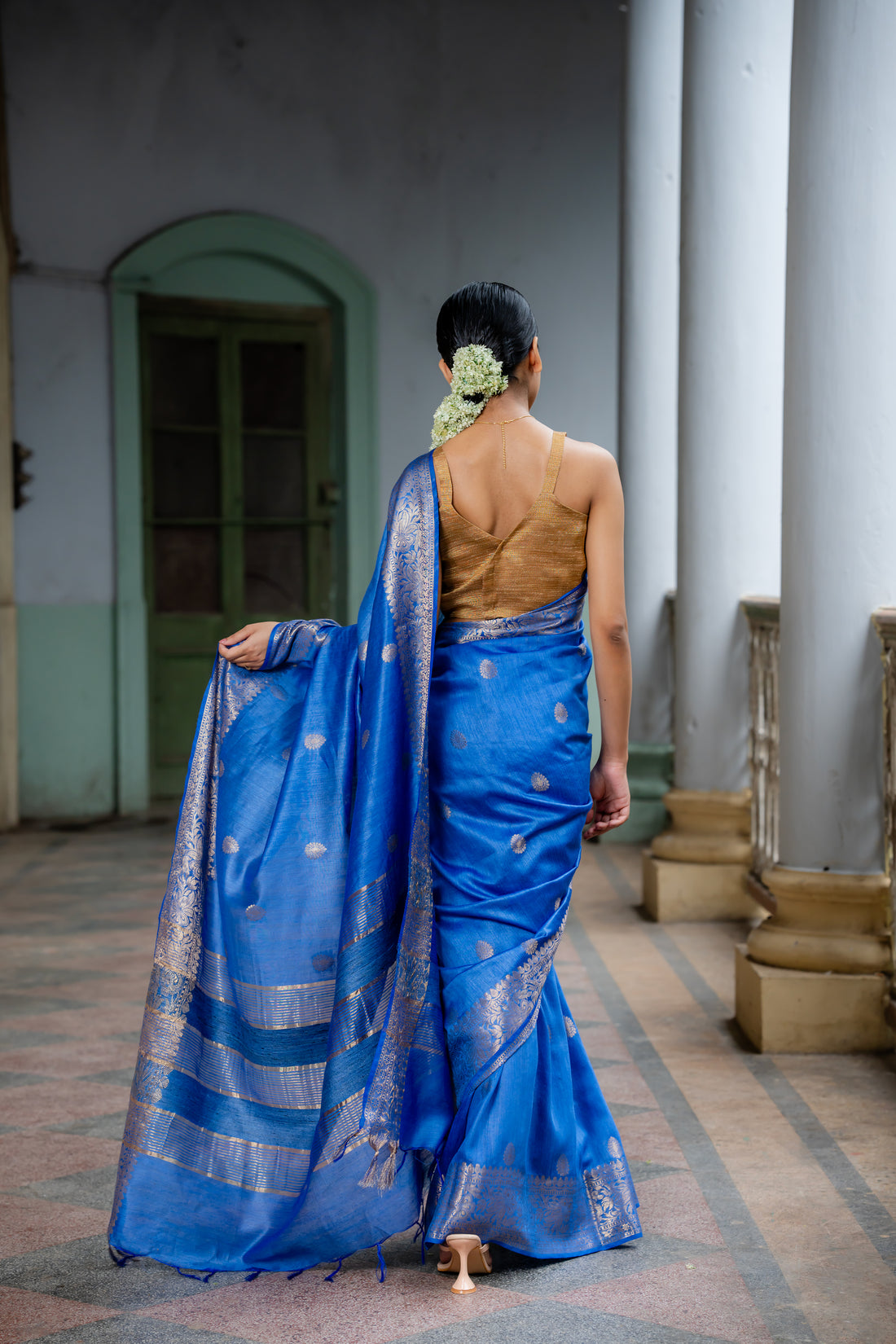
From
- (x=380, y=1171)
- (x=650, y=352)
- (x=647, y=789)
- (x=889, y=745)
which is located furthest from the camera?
(x=647, y=789)

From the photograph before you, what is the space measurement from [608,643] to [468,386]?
48 centimetres

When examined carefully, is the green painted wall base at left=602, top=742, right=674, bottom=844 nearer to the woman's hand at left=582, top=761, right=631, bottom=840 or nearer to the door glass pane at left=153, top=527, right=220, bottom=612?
the door glass pane at left=153, top=527, right=220, bottom=612

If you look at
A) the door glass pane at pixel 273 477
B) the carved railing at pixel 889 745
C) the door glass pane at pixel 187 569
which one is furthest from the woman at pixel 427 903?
the door glass pane at pixel 273 477

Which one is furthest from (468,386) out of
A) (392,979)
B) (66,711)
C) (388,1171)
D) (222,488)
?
(222,488)

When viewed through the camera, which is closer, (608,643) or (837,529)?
(608,643)

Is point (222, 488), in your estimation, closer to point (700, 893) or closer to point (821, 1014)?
point (700, 893)

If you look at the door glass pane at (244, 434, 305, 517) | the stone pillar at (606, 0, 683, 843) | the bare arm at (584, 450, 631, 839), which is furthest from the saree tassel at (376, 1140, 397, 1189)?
the door glass pane at (244, 434, 305, 517)

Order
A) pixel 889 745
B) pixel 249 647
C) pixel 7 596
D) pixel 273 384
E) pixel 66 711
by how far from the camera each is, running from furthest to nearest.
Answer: pixel 273 384 < pixel 66 711 < pixel 7 596 < pixel 889 745 < pixel 249 647

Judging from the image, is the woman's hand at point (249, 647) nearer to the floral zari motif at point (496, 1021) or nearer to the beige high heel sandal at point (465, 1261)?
the floral zari motif at point (496, 1021)

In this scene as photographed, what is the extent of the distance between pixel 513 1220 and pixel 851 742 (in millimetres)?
1681

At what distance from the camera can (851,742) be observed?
346 centimetres

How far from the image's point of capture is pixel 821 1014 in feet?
11.4

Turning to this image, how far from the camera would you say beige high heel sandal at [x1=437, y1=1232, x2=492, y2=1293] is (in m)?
2.17

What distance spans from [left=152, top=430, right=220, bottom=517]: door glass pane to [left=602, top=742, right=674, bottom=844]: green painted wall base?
3013 millimetres
